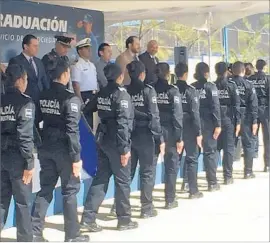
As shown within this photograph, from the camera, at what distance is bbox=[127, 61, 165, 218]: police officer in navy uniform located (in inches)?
238

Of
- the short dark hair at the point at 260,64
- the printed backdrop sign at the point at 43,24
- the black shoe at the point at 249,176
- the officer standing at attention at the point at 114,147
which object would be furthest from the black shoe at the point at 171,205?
the short dark hair at the point at 260,64

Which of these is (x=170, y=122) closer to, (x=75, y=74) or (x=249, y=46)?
(x=75, y=74)

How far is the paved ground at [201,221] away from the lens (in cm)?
562

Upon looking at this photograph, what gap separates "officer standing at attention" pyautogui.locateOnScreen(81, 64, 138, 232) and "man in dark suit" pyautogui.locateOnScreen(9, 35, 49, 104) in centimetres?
103

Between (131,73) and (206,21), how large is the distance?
4.42 m

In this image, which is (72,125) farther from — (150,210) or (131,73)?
(150,210)

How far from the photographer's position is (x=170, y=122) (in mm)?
6742

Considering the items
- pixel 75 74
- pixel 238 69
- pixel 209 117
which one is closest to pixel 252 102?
pixel 238 69

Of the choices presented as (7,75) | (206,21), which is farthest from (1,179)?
(206,21)

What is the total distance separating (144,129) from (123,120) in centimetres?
71

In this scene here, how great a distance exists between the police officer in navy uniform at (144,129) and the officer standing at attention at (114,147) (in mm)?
394

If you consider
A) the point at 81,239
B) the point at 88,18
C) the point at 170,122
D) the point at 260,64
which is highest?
the point at 88,18

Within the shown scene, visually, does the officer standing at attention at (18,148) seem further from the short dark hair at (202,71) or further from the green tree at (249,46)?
the green tree at (249,46)

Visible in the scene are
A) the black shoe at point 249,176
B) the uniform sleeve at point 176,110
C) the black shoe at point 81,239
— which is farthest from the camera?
the black shoe at point 249,176
